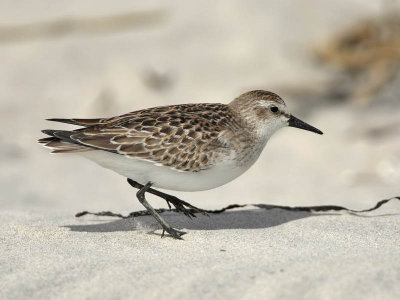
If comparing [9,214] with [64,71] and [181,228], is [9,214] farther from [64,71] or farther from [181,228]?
[64,71]

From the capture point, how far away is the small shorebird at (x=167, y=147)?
5.81m

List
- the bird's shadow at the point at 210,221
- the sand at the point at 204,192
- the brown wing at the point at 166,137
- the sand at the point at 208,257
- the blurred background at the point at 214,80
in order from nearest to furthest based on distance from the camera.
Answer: the sand at the point at 208,257, the sand at the point at 204,192, the brown wing at the point at 166,137, the bird's shadow at the point at 210,221, the blurred background at the point at 214,80

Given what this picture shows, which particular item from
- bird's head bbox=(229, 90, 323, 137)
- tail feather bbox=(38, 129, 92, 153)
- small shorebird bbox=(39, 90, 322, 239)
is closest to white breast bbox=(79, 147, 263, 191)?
small shorebird bbox=(39, 90, 322, 239)

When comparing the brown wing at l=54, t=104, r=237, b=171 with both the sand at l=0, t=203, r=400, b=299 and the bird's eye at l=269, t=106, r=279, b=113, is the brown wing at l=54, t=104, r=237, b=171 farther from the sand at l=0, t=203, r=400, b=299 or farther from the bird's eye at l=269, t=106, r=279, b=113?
the sand at l=0, t=203, r=400, b=299

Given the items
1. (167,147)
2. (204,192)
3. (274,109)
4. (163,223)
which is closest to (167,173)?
(167,147)

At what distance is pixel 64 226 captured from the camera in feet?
20.1

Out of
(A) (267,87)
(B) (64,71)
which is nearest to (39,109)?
(B) (64,71)

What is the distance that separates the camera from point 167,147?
19.1 ft

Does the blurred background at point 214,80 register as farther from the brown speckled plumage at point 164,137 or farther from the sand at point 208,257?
the brown speckled plumage at point 164,137

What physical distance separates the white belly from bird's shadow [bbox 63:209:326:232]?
0.42 m

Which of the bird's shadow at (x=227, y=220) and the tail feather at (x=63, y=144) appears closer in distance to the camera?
the tail feather at (x=63, y=144)

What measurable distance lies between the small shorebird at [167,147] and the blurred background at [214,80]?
5.83 ft

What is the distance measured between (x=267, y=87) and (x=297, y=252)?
634cm

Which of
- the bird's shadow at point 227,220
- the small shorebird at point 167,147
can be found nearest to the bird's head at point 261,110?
the small shorebird at point 167,147
